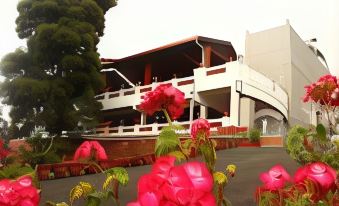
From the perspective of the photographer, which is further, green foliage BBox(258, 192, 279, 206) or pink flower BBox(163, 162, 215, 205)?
green foliage BBox(258, 192, 279, 206)

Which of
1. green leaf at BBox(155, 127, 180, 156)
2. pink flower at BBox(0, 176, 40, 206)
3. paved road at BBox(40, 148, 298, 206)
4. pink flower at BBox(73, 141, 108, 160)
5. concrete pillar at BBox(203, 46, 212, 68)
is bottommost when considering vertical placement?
paved road at BBox(40, 148, 298, 206)

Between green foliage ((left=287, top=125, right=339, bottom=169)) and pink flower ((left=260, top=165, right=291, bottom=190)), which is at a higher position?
green foliage ((left=287, top=125, right=339, bottom=169))

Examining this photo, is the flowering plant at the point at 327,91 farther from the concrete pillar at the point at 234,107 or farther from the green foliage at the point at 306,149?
the concrete pillar at the point at 234,107

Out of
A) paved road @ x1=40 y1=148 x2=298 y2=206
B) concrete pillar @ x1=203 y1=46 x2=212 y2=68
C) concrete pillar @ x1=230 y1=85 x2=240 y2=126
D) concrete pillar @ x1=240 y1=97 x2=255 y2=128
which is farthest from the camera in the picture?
concrete pillar @ x1=203 y1=46 x2=212 y2=68

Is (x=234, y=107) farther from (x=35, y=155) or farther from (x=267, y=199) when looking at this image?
(x=267, y=199)

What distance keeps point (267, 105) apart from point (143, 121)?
2898mm

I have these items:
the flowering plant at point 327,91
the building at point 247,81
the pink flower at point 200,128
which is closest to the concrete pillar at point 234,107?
the building at point 247,81

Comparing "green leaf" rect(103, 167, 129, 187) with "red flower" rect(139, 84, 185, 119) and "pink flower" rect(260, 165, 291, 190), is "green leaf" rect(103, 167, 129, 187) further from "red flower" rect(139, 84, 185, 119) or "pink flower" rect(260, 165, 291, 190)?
"red flower" rect(139, 84, 185, 119)

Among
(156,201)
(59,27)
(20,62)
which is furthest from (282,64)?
(156,201)

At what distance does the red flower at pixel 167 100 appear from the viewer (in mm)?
1394

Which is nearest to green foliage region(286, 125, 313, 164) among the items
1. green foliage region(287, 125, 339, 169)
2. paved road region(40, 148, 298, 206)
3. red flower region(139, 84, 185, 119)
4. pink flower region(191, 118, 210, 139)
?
green foliage region(287, 125, 339, 169)

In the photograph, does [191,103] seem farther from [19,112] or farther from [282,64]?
[19,112]

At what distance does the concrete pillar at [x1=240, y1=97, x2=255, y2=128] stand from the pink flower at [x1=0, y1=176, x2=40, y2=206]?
7.10 m

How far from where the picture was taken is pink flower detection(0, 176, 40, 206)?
2.25 feet
